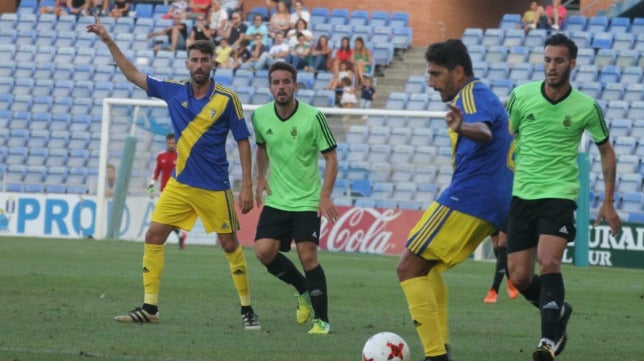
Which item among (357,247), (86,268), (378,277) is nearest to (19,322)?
(86,268)

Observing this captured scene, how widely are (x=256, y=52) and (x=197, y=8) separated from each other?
2.57 meters

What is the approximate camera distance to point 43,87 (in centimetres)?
3170

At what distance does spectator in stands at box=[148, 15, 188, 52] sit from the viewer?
32.5 meters

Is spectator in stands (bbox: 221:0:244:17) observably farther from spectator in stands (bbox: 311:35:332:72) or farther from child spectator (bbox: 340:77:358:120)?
child spectator (bbox: 340:77:358:120)

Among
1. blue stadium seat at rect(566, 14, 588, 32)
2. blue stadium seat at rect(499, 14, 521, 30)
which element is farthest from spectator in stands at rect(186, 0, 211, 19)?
blue stadium seat at rect(566, 14, 588, 32)

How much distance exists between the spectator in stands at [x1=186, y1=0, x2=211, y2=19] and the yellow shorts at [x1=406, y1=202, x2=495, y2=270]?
25.3 metres

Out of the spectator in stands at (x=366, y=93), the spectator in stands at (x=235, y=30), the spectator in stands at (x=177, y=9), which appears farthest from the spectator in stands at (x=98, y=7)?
the spectator in stands at (x=366, y=93)

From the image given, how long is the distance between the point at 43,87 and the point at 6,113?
1.71 metres

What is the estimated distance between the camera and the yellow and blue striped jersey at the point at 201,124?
1119cm

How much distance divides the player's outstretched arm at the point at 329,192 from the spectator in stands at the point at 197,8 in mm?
22436

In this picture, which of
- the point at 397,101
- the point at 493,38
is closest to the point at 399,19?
the point at 493,38

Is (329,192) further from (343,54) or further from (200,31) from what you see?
(200,31)

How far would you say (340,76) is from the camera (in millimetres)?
29797

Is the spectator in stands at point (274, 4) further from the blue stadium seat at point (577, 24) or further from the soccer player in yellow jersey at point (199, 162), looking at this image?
the soccer player in yellow jersey at point (199, 162)
